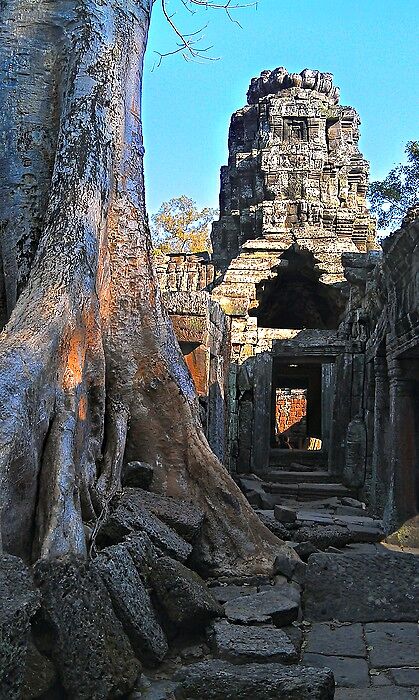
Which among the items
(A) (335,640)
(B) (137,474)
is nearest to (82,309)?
(B) (137,474)

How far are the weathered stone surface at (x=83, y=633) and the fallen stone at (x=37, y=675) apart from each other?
0.03 meters

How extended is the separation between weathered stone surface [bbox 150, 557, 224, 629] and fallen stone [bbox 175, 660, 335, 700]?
0.37 meters

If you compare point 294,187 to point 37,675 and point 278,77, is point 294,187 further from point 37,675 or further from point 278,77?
point 37,675

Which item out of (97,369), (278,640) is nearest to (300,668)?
(278,640)

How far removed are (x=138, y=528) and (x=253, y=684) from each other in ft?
2.88

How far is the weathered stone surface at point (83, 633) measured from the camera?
6.44 ft

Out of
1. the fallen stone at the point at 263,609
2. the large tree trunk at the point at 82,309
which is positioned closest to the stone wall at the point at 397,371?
the large tree trunk at the point at 82,309

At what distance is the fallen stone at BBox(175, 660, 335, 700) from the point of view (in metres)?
2.05

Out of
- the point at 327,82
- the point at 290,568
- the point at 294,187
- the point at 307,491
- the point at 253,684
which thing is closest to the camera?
the point at 253,684

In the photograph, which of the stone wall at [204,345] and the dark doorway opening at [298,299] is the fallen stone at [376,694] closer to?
the stone wall at [204,345]

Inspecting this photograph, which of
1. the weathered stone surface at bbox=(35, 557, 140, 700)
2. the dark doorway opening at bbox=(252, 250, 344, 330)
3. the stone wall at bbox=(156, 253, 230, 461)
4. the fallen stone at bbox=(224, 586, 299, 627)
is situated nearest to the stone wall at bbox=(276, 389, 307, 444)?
the dark doorway opening at bbox=(252, 250, 344, 330)

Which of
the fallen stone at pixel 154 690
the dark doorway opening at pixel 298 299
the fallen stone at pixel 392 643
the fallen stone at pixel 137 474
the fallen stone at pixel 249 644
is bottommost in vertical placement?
the fallen stone at pixel 392 643

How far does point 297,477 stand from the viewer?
11.5 metres

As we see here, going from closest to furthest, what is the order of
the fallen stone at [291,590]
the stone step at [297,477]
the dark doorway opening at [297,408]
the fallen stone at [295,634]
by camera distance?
the fallen stone at [295,634], the fallen stone at [291,590], the stone step at [297,477], the dark doorway opening at [297,408]
